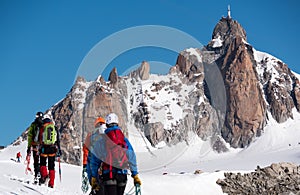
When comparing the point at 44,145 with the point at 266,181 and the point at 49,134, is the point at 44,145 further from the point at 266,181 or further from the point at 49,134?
Answer: the point at 266,181

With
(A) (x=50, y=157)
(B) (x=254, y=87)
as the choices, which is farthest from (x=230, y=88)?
(A) (x=50, y=157)

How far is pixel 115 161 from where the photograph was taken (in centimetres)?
682

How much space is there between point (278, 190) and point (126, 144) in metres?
21.0

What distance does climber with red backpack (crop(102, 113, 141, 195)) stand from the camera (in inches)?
265

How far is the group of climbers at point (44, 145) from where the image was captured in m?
10.7

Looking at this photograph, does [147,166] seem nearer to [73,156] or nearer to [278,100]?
[73,156]

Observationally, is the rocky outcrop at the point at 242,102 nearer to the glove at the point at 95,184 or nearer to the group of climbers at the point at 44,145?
the group of climbers at the point at 44,145

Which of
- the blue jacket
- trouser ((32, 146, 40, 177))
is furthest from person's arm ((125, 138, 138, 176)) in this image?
trouser ((32, 146, 40, 177))

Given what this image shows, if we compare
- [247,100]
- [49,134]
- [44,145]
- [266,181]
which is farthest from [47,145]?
[247,100]

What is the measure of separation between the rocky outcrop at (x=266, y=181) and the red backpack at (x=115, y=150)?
53.9 ft

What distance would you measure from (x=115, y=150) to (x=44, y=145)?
4352mm

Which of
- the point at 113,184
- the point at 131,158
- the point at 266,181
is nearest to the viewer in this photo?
the point at 113,184

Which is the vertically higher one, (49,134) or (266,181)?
(49,134)

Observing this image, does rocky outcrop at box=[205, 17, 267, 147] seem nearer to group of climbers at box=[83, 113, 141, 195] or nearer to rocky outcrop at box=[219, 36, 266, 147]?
rocky outcrop at box=[219, 36, 266, 147]
